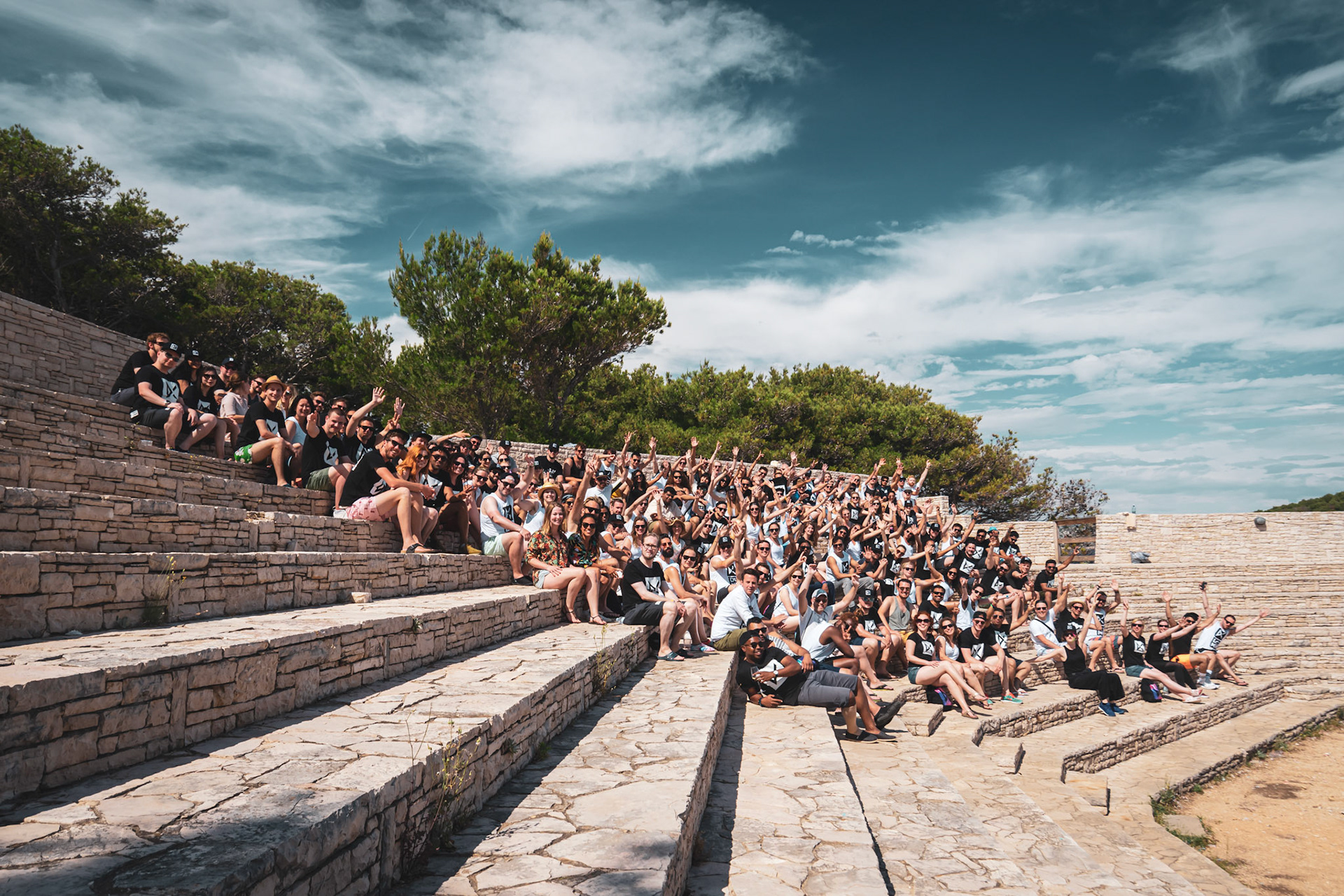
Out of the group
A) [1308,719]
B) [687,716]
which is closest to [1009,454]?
[1308,719]

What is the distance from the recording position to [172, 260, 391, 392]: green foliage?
22.3m

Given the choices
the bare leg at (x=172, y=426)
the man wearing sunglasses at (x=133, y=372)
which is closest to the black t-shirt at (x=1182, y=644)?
the bare leg at (x=172, y=426)

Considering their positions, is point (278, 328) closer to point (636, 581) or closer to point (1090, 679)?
point (636, 581)

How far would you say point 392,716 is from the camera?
328 cm

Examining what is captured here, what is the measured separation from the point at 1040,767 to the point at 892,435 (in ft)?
89.3

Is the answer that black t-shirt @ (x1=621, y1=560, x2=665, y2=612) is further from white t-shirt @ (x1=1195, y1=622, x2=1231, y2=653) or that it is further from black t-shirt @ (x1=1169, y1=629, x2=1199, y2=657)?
white t-shirt @ (x1=1195, y1=622, x2=1231, y2=653)

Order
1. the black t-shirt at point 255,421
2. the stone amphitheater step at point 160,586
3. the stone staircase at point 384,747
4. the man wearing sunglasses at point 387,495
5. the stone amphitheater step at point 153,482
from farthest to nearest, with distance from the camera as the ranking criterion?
the black t-shirt at point 255,421, the man wearing sunglasses at point 387,495, the stone amphitheater step at point 153,482, the stone amphitheater step at point 160,586, the stone staircase at point 384,747

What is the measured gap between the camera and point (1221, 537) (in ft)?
72.9

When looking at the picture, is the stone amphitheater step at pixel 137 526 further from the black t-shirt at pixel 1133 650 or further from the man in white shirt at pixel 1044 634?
the black t-shirt at pixel 1133 650

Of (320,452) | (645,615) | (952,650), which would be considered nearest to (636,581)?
(645,615)

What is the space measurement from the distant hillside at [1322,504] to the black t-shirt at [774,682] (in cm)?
4133

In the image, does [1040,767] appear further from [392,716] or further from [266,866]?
[266,866]

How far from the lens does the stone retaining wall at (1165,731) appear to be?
27.6 feet

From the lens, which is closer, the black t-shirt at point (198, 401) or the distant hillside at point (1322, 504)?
the black t-shirt at point (198, 401)
